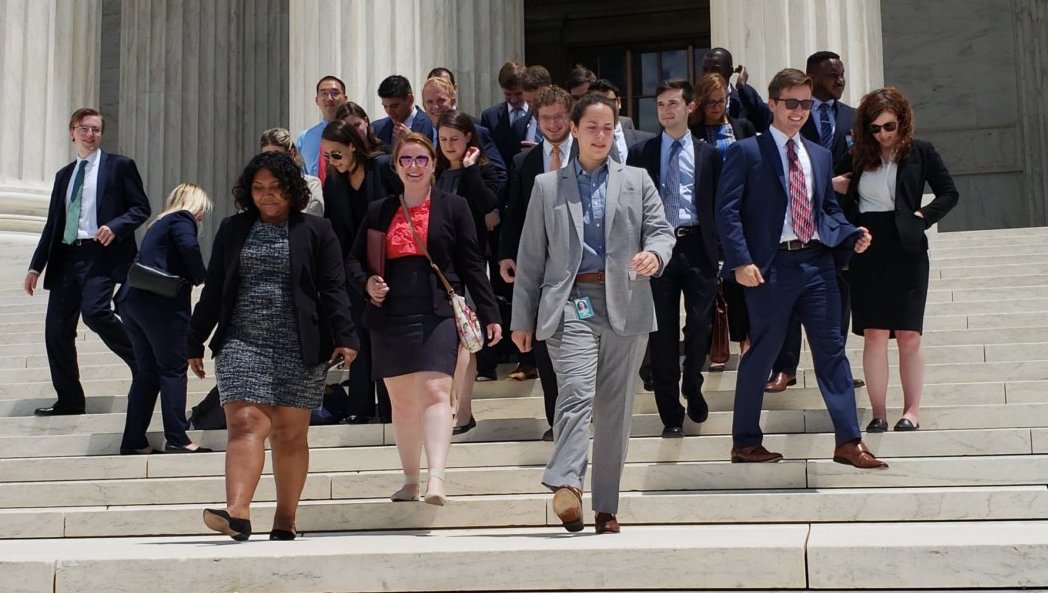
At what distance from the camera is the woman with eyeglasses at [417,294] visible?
671 cm

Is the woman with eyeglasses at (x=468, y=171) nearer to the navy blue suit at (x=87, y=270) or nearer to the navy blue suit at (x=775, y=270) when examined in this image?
the navy blue suit at (x=775, y=270)

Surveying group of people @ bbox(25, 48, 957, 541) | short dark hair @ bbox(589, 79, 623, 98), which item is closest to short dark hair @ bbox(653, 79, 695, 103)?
group of people @ bbox(25, 48, 957, 541)

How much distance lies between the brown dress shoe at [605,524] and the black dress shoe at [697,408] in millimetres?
1878

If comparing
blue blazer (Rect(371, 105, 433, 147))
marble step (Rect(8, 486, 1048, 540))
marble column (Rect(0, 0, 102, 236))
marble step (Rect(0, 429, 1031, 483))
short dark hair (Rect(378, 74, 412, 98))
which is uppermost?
marble column (Rect(0, 0, 102, 236))

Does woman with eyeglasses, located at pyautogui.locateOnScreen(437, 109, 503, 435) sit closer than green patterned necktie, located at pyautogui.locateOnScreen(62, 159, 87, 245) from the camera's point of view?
Yes

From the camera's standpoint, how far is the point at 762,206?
7113 millimetres

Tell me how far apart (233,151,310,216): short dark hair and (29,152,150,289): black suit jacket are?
135 inches

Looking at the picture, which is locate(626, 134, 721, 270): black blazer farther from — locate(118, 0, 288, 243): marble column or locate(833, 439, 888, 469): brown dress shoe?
locate(118, 0, 288, 243): marble column

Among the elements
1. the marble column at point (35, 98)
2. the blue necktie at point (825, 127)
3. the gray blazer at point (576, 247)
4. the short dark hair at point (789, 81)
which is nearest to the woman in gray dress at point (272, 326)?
the gray blazer at point (576, 247)

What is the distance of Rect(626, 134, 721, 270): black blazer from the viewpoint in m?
7.88

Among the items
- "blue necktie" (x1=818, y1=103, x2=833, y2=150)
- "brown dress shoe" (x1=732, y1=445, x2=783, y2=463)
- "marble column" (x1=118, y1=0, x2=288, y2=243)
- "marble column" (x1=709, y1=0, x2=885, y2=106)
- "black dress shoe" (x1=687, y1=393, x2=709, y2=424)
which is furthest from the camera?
"marble column" (x1=118, y1=0, x2=288, y2=243)

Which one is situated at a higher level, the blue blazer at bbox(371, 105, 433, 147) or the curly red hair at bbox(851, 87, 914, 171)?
the blue blazer at bbox(371, 105, 433, 147)

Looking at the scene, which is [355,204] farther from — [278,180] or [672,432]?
[672,432]

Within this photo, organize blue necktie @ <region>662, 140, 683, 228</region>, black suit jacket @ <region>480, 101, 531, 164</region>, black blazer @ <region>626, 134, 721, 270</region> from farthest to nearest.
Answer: black suit jacket @ <region>480, 101, 531, 164</region>
blue necktie @ <region>662, 140, 683, 228</region>
black blazer @ <region>626, 134, 721, 270</region>
